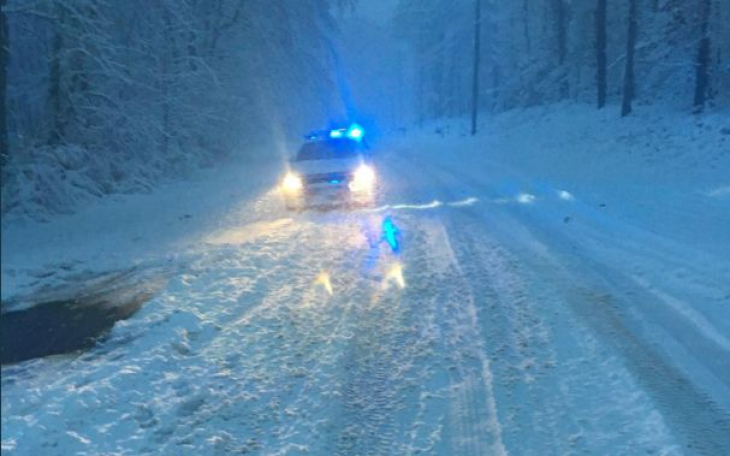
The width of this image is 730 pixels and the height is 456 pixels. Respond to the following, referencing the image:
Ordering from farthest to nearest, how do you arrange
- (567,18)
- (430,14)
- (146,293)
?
1. (430,14)
2. (567,18)
3. (146,293)

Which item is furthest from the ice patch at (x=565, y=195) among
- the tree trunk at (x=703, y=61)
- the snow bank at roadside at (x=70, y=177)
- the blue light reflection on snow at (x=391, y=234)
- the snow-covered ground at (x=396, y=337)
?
the tree trunk at (x=703, y=61)

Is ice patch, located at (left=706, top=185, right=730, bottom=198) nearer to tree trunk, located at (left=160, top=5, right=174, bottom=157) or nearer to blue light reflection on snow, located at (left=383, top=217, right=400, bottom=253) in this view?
blue light reflection on snow, located at (left=383, top=217, right=400, bottom=253)

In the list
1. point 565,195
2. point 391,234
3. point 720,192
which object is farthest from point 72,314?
point 720,192

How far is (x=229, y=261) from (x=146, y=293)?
5.05 ft

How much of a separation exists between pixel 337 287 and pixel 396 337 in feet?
6.14

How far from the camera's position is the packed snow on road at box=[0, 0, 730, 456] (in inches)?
173

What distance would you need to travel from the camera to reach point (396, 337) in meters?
6.05

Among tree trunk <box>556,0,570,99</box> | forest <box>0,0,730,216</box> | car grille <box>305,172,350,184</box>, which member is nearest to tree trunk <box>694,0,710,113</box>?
forest <box>0,0,730,216</box>

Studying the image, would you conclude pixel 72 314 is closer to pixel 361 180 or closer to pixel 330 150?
pixel 361 180

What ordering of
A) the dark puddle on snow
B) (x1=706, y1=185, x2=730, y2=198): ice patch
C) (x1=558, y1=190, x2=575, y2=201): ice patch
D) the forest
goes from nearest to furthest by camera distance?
the dark puddle on snow
(x1=706, y1=185, x2=730, y2=198): ice patch
the forest
(x1=558, y1=190, x2=575, y2=201): ice patch

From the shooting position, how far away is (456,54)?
205 feet

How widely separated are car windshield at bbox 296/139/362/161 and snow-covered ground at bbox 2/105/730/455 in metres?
3.03

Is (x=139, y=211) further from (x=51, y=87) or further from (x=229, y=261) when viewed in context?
(x=229, y=261)

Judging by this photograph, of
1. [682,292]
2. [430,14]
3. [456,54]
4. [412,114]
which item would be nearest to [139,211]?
[682,292]
